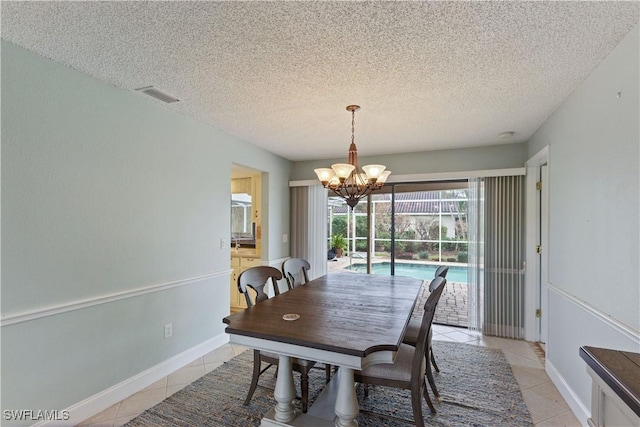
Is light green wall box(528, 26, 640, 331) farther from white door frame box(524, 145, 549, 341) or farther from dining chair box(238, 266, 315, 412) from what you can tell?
dining chair box(238, 266, 315, 412)

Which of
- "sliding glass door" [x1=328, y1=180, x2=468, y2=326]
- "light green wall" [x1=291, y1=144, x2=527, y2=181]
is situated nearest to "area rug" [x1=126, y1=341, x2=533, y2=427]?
"sliding glass door" [x1=328, y1=180, x2=468, y2=326]

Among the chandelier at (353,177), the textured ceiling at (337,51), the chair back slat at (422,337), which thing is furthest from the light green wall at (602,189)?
the chandelier at (353,177)

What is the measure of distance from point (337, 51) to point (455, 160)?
2.87m

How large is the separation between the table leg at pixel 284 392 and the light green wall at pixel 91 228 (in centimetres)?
137

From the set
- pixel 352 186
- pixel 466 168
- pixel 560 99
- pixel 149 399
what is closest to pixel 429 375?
pixel 352 186

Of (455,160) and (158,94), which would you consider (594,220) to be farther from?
(158,94)

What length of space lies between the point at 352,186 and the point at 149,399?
235 cm

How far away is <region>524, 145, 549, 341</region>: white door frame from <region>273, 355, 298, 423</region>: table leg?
125 inches

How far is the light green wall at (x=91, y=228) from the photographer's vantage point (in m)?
1.79

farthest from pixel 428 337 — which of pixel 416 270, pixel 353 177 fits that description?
pixel 416 270

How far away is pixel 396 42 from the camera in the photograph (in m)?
1.70

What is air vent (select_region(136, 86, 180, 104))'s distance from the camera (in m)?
2.37

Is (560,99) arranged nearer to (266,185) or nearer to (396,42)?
(396,42)

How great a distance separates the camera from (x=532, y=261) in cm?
360
